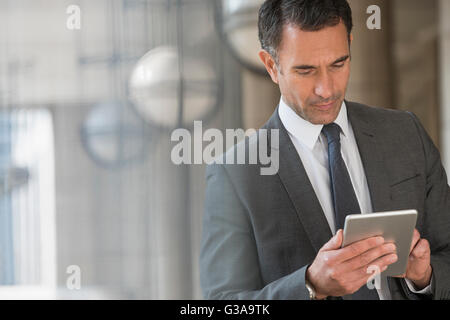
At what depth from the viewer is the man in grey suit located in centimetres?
160

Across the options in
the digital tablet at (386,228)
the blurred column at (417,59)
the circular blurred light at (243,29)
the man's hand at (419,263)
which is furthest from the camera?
the blurred column at (417,59)

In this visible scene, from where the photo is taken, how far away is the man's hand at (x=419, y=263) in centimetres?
151

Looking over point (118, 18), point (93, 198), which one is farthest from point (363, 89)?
point (93, 198)

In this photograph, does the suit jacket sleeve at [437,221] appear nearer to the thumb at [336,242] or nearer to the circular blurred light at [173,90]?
the thumb at [336,242]

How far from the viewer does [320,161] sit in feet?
5.55

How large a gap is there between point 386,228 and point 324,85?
0.48m

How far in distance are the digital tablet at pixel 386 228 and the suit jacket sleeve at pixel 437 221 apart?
0.21 m

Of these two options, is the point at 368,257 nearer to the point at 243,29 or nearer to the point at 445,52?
the point at 243,29

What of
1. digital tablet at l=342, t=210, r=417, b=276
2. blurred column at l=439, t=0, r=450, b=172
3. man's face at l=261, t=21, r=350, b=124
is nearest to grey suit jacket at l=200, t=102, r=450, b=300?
man's face at l=261, t=21, r=350, b=124

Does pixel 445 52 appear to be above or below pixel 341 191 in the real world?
above

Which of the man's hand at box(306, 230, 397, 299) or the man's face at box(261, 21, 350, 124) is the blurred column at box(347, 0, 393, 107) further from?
the man's hand at box(306, 230, 397, 299)

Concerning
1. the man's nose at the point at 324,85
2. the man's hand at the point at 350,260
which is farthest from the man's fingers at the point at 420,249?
→ the man's nose at the point at 324,85

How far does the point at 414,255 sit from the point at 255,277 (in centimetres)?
46

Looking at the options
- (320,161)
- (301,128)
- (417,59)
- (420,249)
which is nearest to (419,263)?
(420,249)
